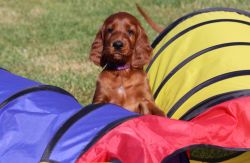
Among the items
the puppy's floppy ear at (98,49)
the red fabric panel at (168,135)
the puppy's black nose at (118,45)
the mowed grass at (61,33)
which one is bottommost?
the mowed grass at (61,33)

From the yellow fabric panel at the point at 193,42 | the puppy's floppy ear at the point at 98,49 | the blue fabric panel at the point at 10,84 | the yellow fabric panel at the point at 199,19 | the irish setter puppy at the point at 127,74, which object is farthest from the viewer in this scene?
the yellow fabric panel at the point at 199,19

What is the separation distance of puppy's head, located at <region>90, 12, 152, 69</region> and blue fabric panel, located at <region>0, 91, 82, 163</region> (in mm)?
772

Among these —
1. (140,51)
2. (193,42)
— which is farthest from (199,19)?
(140,51)

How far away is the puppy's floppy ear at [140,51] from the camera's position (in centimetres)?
507

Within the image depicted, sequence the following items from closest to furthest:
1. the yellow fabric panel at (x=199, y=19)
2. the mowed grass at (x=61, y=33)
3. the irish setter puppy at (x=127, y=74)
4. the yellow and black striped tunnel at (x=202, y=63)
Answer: the yellow and black striped tunnel at (x=202, y=63) < the irish setter puppy at (x=127, y=74) < the yellow fabric panel at (x=199, y=19) < the mowed grass at (x=61, y=33)

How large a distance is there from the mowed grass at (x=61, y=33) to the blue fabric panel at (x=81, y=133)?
9.81 ft

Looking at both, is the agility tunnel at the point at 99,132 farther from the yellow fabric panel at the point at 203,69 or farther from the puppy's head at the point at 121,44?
the puppy's head at the point at 121,44

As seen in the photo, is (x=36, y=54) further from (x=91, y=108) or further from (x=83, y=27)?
(x=91, y=108)

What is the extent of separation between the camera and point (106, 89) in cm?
503

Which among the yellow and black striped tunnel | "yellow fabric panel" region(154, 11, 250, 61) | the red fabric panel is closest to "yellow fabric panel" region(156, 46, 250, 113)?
the yellow and black striped tunnel

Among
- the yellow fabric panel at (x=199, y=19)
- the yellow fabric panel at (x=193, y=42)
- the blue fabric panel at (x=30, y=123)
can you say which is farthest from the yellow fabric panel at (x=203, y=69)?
the blue fabric panel at (x=30, y=123)

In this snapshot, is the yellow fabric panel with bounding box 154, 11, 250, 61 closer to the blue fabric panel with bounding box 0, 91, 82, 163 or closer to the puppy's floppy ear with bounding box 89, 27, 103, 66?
the puppy's floppy ear with bounding box 89, 27, 103, 66

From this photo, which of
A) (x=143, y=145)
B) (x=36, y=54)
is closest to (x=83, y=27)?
(x=36, y=54)

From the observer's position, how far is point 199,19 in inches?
236
